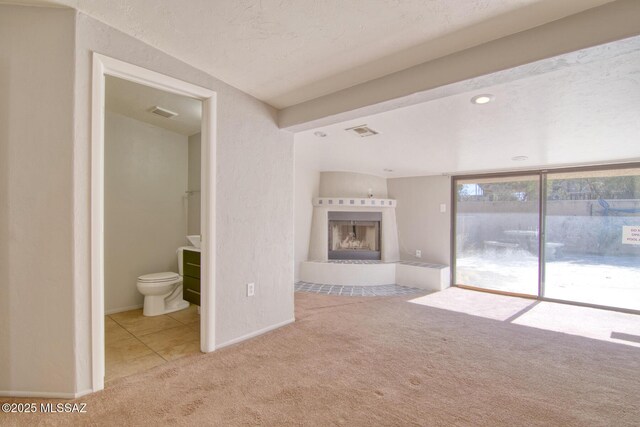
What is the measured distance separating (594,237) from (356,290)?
3257 millimetres

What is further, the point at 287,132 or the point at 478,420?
the point at 287,132

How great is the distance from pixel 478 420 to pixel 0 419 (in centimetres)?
252

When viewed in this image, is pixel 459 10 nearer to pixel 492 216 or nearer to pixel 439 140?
pixel 439 140

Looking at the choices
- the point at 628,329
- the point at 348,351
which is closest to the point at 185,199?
the point at 348,351

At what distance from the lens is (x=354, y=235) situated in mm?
5402

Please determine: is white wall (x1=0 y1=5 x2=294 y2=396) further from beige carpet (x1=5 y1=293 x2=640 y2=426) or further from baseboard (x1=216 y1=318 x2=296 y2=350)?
baseboard (x1=216 y1=318 x2=296 y2=350)

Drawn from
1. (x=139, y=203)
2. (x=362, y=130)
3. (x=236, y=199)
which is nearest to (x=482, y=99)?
(x=362, y=130)

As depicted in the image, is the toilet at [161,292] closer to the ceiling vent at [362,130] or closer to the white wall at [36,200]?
the white wall at [36,200]

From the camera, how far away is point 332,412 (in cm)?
167

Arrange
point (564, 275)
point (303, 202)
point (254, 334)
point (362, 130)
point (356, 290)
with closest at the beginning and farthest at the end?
point (254, 334) → point (362, 130) → point (564, 275) → point (356, 290) → point (303, 202)

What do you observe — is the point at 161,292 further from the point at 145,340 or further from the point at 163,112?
the point at 163,112

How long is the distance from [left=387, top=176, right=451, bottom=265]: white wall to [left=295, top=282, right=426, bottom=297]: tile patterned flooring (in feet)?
2.72

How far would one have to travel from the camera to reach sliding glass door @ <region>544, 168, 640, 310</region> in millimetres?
3707

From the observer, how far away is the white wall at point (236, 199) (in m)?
1.77
